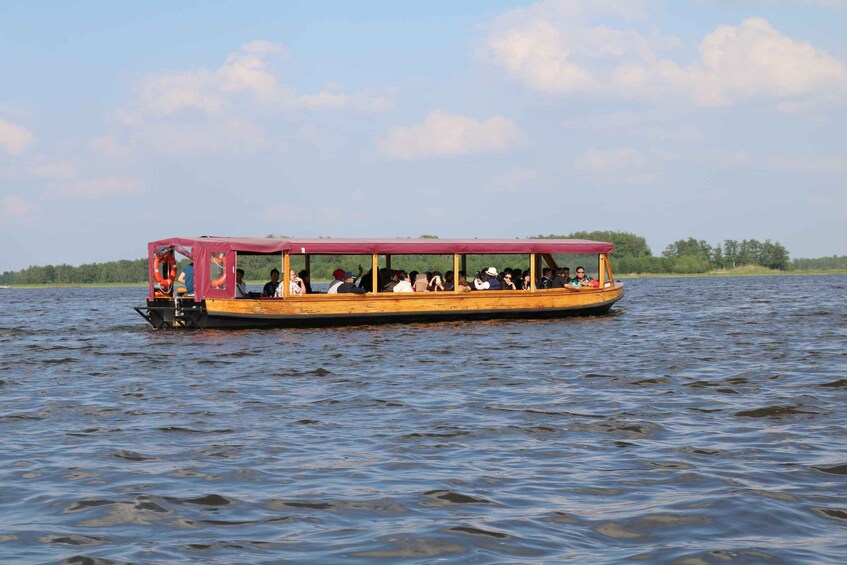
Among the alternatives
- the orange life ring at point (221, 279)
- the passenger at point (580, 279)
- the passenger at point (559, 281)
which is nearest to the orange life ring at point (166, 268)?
the orange life ring at point (221, 279)

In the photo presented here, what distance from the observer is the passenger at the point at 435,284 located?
26.2m

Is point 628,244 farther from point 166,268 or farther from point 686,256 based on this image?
point 166,268

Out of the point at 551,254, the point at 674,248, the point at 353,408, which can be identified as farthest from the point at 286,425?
the point at 674,248

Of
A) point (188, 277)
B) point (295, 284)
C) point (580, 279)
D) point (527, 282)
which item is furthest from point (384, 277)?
point (580, 279)

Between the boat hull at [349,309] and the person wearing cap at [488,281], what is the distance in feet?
2.40

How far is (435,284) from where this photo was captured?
2641cm

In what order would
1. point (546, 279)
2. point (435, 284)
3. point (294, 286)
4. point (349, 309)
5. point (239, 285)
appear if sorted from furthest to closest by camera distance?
point (546, 279) < point (435, 284) < point (239, 285) < point (294, 286) < point (349, 309)

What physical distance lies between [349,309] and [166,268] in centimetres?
469

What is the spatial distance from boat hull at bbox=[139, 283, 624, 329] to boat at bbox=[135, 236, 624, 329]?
23 mm

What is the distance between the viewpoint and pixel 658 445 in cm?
973

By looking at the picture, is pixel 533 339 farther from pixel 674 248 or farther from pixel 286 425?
pixel 674 248

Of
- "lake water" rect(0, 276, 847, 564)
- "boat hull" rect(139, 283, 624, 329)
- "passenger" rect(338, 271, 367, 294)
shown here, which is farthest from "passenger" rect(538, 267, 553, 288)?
"lake water" rect(0, 276, 847, 564)

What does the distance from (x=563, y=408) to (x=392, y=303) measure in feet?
41.7

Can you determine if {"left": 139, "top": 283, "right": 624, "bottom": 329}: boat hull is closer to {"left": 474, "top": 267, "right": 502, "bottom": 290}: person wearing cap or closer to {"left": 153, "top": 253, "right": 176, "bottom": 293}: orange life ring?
{"left": 153, "top": 253, "right": 176, "bottom": 293}: orange life ring
